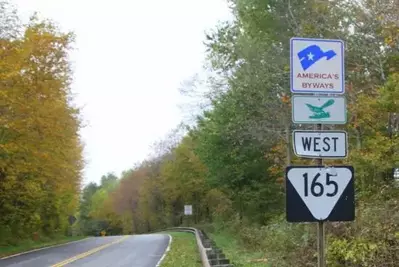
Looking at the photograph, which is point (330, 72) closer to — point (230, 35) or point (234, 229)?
point (230, 35)

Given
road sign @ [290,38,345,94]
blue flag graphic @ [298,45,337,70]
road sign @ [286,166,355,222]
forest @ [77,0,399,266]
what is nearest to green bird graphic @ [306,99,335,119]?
road sign @ [290,38,345,94]

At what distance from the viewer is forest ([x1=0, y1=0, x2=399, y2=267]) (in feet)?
42.7

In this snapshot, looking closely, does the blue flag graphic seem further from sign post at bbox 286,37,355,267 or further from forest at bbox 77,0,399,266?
forest at bbox 77,0,399,266

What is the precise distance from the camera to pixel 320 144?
5719 mm

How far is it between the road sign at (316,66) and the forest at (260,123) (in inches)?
175

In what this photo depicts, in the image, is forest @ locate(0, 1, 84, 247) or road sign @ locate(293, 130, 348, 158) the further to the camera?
forest @ locate(0, 1, 84, 247)

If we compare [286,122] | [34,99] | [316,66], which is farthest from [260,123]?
[316,66]

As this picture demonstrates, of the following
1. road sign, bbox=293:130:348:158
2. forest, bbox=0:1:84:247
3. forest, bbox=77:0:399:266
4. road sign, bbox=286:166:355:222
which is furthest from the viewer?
forest, bbox=0:1:84:247

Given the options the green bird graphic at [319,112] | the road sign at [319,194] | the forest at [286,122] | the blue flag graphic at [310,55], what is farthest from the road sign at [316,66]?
the forest at [286,122]

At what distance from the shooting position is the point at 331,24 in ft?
58.7

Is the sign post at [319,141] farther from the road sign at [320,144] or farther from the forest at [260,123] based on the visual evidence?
the forest at [260,123]

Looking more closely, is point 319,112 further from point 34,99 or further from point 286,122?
point 34,99

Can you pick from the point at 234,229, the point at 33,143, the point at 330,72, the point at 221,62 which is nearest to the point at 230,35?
the point at 221,62

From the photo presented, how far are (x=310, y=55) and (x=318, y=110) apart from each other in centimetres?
56
